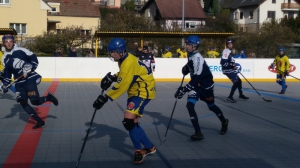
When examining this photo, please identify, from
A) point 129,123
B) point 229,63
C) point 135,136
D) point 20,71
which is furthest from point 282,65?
point 129,123

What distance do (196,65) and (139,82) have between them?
1784mm

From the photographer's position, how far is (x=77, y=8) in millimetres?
56219

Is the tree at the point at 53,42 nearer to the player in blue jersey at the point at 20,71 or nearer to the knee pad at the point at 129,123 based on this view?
the player in blue jersey at the point at 20,71

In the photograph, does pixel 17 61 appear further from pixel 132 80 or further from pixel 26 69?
pixel 132 80

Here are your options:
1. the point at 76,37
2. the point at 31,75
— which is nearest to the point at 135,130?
the point at 31,75

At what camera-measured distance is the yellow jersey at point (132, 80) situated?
6449 millimetres

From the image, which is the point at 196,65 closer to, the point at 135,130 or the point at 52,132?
the point at 135,130

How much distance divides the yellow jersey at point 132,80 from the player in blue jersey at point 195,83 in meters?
1.47

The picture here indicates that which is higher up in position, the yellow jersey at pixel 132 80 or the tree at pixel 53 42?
the tree at pixel 53 42

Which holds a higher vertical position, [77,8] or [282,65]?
[77,8]

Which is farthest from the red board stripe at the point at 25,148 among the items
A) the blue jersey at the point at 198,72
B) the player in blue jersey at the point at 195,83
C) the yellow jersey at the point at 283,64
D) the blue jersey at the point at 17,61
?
the yellow jersey at the point at 283,64

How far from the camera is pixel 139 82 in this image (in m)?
6.73

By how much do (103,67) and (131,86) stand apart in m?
16.5

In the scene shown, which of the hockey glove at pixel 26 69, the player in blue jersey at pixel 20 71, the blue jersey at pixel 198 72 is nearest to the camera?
the blue jersey at pixel 198 72
